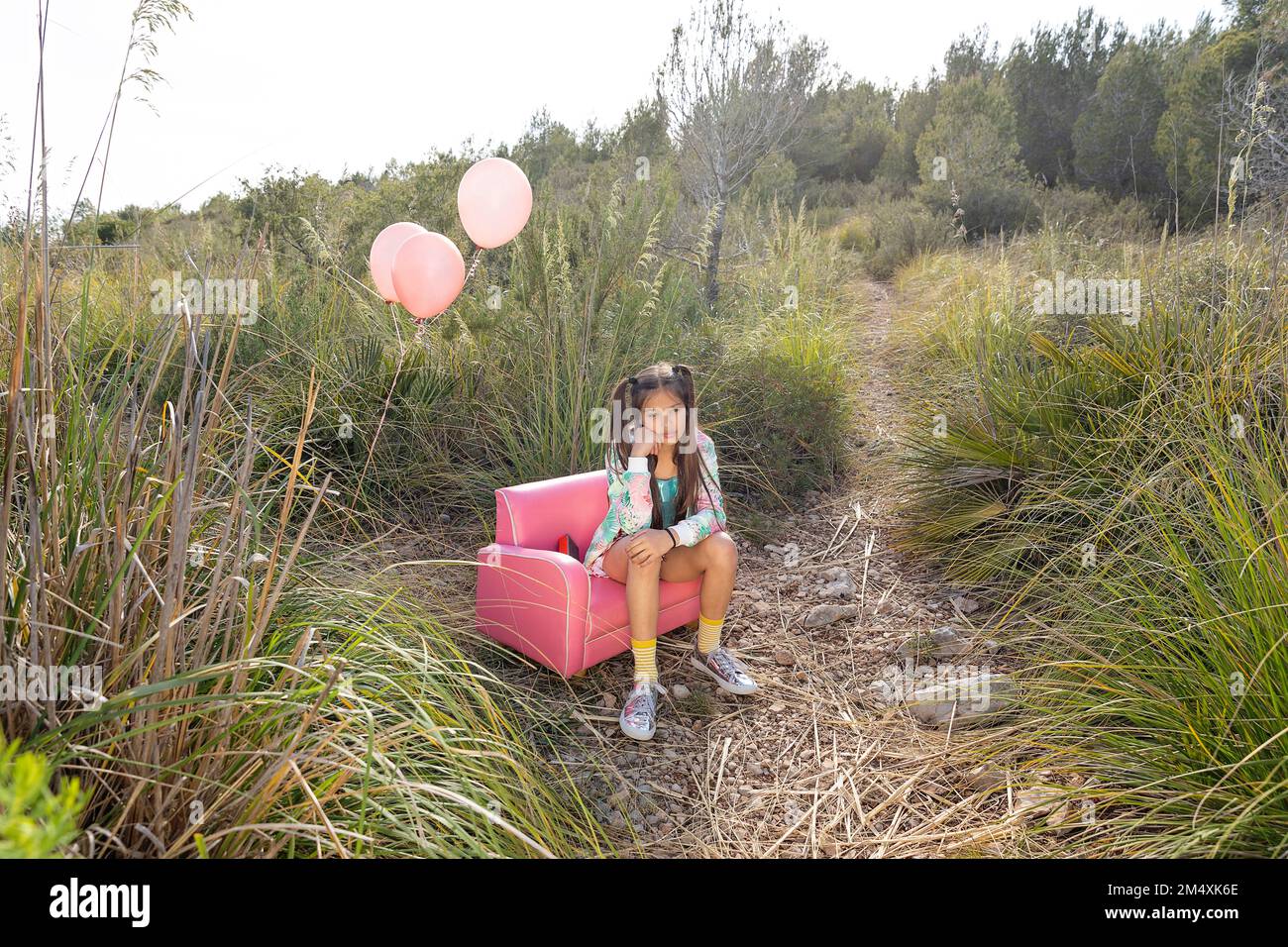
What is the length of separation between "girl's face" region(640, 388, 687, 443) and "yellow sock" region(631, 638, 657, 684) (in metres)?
0.73

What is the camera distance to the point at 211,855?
1131 mm

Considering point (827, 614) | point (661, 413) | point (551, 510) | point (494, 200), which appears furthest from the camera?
point (494, 200)

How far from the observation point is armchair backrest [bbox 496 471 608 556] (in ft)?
9.20

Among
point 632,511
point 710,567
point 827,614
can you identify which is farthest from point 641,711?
point 827,614

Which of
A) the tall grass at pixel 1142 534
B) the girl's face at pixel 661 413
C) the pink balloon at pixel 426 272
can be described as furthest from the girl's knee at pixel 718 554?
the pink balloon at pixel 426 272

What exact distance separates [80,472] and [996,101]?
639 inches

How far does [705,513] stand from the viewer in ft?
9.09

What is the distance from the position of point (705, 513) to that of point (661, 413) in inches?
15.9

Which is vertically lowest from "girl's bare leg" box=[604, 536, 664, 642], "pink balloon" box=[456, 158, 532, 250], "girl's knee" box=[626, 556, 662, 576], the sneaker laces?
the sneaker laces

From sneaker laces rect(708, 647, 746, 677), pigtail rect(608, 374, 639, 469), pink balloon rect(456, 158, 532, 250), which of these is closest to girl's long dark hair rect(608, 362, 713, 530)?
pigtail rect(608, 374, 639, 469)

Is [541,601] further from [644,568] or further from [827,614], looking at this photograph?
[827,614]

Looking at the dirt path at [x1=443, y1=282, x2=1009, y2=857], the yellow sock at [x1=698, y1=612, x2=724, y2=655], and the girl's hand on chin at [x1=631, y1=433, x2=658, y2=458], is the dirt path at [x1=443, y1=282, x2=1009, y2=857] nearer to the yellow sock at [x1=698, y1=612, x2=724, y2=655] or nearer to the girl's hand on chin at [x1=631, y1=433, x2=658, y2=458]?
the yellow sock at [x1=698, y1=612, x2=724, y2=655]

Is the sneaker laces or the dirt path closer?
the dirt path
